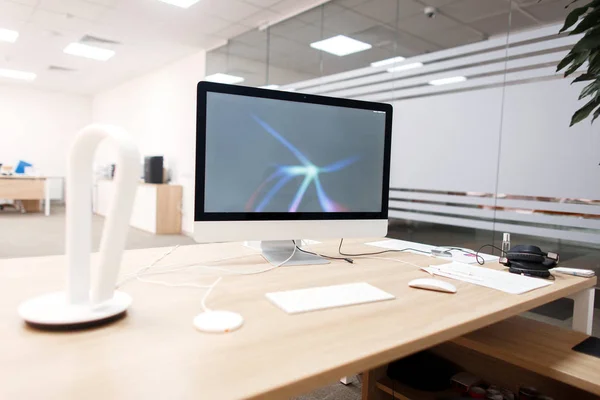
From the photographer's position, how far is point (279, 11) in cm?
481

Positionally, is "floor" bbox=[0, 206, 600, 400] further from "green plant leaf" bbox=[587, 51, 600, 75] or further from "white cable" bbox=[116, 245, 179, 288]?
"green plant leaf" bbox=[587, 51, 600, 75]

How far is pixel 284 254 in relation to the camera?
55.2 inches

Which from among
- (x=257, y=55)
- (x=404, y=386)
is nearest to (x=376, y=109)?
(x=404, y=386)

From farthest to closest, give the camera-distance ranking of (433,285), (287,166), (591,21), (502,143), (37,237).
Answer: (37,237) < (502,143) < (591,21) < (287,166) < (433,285)

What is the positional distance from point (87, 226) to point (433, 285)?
2.75 ft

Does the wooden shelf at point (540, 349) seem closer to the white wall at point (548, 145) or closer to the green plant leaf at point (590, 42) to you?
the green plant leaf at point (590, 42)

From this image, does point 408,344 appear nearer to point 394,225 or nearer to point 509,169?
point 509,169

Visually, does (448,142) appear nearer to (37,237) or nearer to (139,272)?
(139,272)

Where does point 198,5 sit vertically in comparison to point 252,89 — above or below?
above

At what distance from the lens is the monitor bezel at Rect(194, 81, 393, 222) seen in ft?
3.89

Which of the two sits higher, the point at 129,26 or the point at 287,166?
the point at 129,26

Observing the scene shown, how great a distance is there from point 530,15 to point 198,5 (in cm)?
346

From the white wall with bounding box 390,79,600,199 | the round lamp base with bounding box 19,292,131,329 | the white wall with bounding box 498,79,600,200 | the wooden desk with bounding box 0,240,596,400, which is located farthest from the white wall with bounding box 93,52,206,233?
the round lamp base with bounding box 19,292,131,329

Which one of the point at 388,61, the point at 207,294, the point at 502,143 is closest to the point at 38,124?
the point at 388,61
